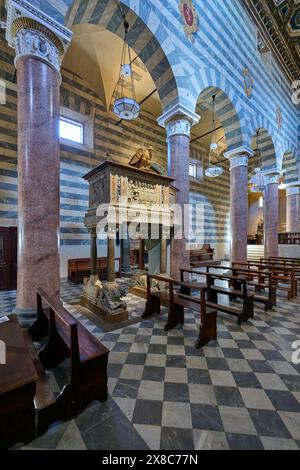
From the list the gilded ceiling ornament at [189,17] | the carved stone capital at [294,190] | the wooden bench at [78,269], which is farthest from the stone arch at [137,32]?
Result: the carved stone capital at [294,190]

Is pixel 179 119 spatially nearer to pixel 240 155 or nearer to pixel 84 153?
pixel 240 155

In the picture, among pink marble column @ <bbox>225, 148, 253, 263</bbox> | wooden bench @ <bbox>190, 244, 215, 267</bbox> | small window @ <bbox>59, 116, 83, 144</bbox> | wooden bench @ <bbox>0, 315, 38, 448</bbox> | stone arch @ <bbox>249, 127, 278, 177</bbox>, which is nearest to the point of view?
wooden bench @ <bbox>0, 315, 38, 448</bbox>

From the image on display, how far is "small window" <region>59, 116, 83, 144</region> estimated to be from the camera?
928 cm

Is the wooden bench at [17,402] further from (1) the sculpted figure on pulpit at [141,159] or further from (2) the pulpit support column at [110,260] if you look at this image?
(1) the sculpted figure on pulpit at [141,159]

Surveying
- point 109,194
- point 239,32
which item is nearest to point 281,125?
point 239,32

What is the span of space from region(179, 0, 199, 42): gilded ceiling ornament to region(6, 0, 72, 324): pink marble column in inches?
206

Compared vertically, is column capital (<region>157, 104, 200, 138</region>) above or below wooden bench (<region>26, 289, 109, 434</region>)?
above

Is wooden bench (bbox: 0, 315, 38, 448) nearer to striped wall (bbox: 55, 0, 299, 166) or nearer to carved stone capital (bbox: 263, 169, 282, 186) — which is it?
striped wall (bbox: 55, 0, 299, 166)

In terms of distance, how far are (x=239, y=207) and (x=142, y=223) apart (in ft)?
16.9

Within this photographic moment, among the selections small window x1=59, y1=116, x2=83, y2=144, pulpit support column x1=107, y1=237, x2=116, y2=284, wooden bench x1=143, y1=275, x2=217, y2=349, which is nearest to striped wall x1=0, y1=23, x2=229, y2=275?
small window x1=59, y1=116, x2=83, y2=144

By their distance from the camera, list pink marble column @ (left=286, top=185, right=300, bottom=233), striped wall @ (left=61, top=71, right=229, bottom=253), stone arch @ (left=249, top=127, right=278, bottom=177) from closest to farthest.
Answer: striped wall @ (left=61, top=71, right=229, bottom=253) → stone arch @ (left=249, top=127, right=278, bottom=177) → pink marble column @ (left=286, top=185, right=300, bottom=233)

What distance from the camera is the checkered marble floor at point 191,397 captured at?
1785 mm

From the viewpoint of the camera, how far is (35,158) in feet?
11.6

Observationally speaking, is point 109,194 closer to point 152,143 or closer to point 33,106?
point 33,106
